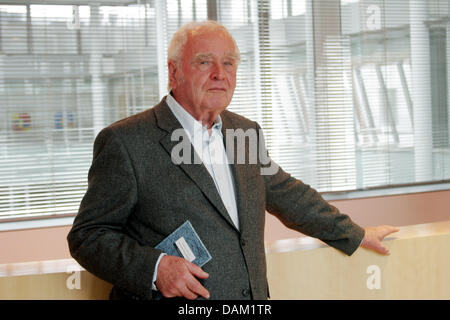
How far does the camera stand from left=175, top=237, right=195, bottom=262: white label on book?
152 centimetres

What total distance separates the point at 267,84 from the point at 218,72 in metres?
2.86

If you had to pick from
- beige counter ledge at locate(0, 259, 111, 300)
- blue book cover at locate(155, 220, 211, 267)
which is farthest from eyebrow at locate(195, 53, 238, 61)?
beige counter ledge at locate(0, 259, 111, 300)

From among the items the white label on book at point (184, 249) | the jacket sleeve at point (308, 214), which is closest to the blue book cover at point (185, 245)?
the white label on book at point (184, 249)

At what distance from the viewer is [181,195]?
1.55 m

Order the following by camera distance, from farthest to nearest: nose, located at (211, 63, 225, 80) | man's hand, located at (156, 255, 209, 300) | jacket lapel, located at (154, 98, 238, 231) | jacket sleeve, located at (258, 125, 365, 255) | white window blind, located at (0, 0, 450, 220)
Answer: white window blind, located at (0, 0, 450, 220) → jacket sleeve, located at (258, 125, 365, 255) → nose, located at (211, 63, 225, 80) → jacket lapel, located at (154, 98, 238, 231) → man's hand, located at (156, 255, 209, 300)

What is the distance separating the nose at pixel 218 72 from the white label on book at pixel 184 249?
48 centimetres

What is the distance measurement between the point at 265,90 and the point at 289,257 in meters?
2.74

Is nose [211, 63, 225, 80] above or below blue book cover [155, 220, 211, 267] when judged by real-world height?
above

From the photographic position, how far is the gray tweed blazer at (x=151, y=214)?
4.83ft

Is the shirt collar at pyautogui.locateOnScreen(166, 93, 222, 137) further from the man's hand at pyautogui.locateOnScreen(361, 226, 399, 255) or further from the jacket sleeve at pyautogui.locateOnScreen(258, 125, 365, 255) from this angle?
the man's hand at pyautogui.locateOnScreen(361, 226, 399, 255)

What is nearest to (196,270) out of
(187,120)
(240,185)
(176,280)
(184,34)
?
(176,280)

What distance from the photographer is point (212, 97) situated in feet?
5.51

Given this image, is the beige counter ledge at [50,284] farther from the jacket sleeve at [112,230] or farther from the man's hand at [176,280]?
the man's hand at [176,280]

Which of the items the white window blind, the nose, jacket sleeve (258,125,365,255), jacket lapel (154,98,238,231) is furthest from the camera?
the white window blind
